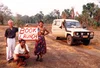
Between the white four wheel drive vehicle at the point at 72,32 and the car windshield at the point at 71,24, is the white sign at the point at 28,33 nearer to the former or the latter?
the white four wheel drive vehicle at the point at 72,32

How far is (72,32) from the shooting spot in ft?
48.8

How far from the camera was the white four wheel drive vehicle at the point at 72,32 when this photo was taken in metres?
14.9

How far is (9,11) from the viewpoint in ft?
196

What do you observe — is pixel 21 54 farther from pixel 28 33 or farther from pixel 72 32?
pixel 72 32

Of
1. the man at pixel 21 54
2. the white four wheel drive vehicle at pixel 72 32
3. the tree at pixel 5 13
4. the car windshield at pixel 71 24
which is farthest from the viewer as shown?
the tree at pixel 5 13

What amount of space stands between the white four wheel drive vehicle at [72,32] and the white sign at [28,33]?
600 cm

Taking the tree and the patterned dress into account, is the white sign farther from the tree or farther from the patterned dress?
the tree

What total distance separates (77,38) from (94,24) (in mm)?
25654

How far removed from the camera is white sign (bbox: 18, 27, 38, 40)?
9.04 meters

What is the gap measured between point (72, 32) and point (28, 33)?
20.4 feet

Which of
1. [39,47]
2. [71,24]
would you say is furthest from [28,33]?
[71,24]

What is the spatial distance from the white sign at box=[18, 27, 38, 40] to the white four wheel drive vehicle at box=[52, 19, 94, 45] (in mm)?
6004

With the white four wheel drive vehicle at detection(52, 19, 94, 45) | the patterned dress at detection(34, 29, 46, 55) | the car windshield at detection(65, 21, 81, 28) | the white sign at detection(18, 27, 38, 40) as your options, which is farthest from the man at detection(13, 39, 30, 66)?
the car windshield at detection(65, 21, 81, 28)

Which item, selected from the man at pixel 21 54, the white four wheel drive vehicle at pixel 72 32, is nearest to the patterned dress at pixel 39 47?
the man at pixel 21 54
